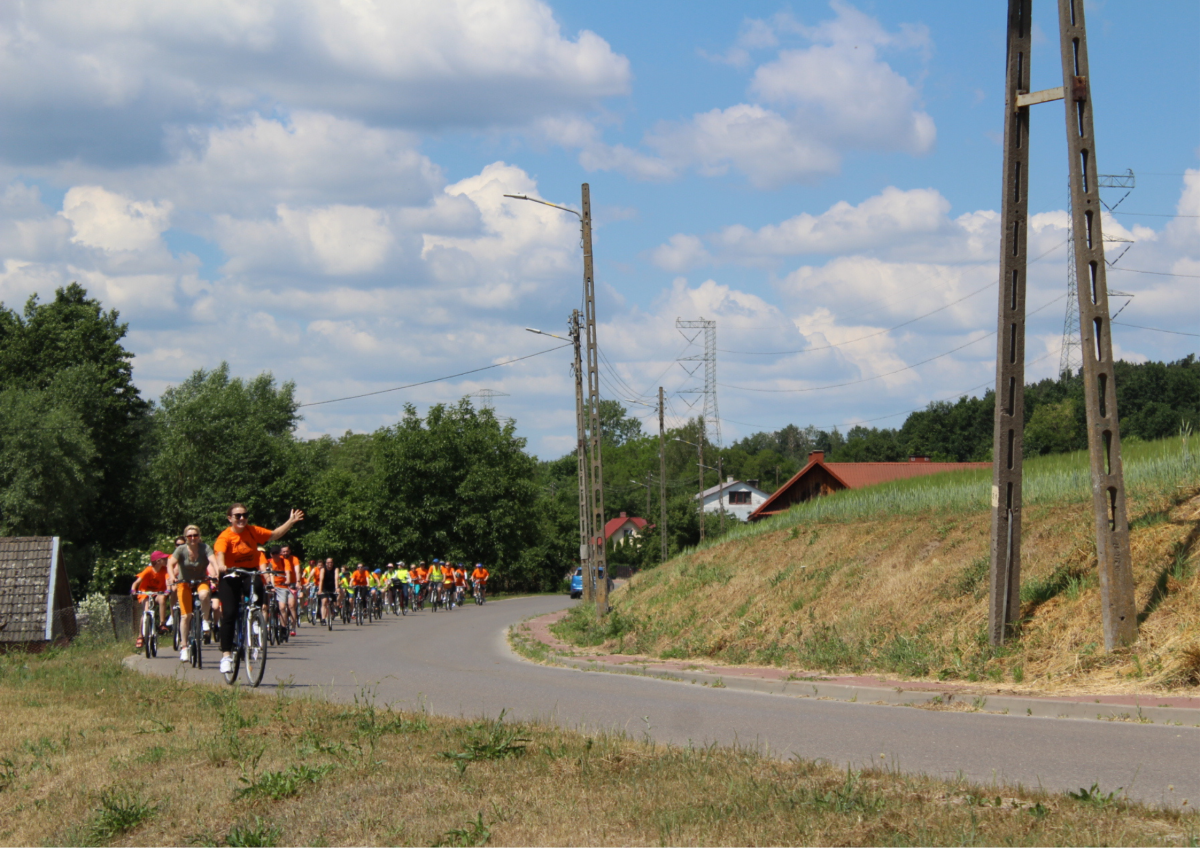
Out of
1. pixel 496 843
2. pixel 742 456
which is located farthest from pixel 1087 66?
pixel 742 456

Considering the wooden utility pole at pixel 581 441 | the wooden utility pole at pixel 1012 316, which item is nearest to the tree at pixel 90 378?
the wooden utility pole at pixel 581 441

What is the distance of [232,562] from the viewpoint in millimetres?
12016

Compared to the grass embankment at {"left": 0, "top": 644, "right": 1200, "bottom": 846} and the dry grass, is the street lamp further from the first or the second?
the grass embankment at {"left": 0, "top": 644, "right": 1200, "bottom": 846}

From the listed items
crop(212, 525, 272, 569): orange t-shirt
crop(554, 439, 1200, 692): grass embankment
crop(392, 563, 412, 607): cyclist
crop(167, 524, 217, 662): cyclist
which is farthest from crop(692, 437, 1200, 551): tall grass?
crop(392, 563, 412, 607): cyclist

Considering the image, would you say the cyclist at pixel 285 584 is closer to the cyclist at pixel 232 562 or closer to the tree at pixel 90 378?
Result: the cyclist at pixel 232 562

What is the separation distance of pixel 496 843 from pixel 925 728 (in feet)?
17.8

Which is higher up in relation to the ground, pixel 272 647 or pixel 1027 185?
pixel 1027 185

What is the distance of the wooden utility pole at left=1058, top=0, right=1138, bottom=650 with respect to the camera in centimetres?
1184

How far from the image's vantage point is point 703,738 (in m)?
8.72

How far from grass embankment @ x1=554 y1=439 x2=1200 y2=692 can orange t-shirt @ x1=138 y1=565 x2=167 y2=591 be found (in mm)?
7645

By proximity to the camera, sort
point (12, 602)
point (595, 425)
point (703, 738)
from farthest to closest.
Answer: point (595, 425)
point (12, 602)
point (703, 738)

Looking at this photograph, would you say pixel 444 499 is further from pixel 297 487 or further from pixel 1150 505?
pixel 1150 505

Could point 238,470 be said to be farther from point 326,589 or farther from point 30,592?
point 30,592

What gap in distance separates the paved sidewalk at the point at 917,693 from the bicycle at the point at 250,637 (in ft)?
18.4
